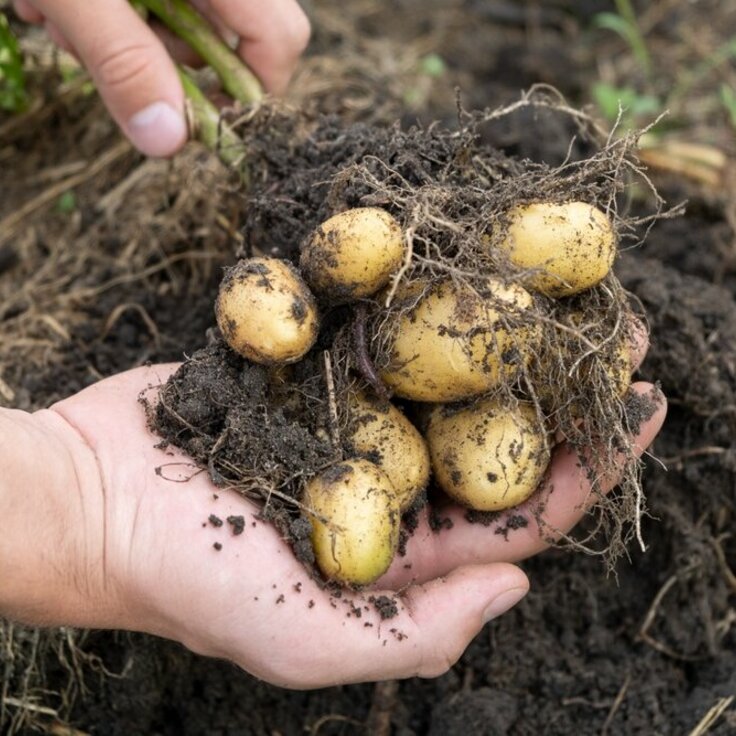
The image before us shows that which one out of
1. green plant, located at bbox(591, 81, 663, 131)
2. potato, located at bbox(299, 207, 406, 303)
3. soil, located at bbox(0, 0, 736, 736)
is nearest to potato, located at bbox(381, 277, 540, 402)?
potato, located at bbox(299, 207, 406, 303)

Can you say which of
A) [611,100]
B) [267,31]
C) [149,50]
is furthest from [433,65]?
[149,50]

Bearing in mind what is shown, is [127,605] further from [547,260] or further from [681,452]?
[681,452]

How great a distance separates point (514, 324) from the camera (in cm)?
171

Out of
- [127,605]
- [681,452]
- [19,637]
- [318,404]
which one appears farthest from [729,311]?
[19,637]

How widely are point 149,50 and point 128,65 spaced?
0.23 feet

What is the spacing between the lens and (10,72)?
2832 millimetres

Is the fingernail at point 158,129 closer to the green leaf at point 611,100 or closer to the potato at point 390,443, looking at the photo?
the potato at point 390,443

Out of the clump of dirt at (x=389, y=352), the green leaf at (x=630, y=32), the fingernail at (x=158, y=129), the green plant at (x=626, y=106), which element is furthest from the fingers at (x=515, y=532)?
the green leaf at (x=630, y=32)

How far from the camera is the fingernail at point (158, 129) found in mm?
2326

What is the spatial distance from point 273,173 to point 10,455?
1.03m

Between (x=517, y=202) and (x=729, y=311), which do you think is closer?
(x=517, y=202)

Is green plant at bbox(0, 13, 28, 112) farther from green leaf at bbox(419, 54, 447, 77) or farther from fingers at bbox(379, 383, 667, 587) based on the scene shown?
fingers at bbox(379, 383, 667, 587)

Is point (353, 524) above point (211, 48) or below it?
below

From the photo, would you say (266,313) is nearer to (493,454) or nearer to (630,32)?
(493,454)
